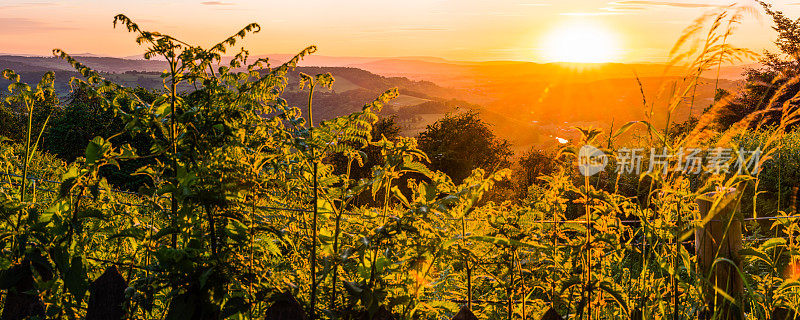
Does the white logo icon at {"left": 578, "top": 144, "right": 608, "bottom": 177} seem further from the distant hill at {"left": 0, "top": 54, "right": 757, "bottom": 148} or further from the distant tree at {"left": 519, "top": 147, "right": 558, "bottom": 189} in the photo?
the distant hill at {"left": 0, "top": 54, "right": 757, "bottom": 148}

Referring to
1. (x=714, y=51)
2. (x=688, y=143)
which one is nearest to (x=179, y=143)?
(x=688, y=143)

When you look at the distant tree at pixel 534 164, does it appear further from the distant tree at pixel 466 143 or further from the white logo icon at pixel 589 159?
the white logo icon at pixel 589 159

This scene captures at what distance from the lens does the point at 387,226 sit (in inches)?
52.6

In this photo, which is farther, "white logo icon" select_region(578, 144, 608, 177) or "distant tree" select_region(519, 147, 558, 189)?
"distant tree" select_region(519, 147, 558, 189)

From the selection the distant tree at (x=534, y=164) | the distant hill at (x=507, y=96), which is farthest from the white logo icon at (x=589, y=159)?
the distant hill at (x=507, y=96)

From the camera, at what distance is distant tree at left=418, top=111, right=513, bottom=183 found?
31406 mm

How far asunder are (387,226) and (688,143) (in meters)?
0.82

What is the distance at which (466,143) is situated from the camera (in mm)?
33000

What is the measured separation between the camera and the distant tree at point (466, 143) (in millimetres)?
31406

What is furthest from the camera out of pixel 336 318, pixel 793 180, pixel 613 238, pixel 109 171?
pixel 109 171

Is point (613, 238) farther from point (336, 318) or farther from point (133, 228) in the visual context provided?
point (133, 228)

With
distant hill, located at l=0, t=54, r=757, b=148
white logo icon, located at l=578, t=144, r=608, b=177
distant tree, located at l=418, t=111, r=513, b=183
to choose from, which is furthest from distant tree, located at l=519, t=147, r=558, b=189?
white logo icon, located at l=578, t=144, r=608, b=177

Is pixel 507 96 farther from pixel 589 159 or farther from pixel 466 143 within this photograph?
pixel 589 159

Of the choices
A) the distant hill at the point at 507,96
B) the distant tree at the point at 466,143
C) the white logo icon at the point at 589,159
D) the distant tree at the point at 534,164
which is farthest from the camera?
the distant hill at the point at 507,96
